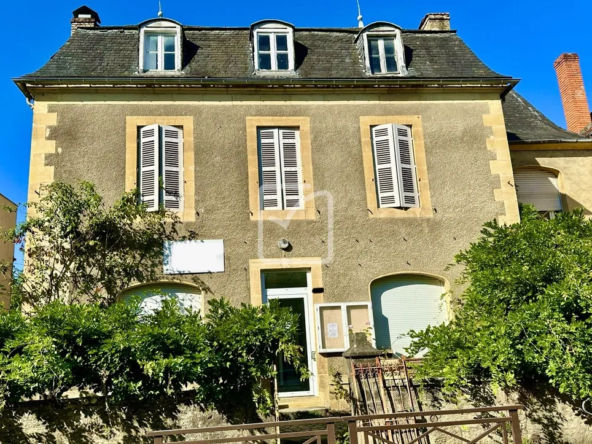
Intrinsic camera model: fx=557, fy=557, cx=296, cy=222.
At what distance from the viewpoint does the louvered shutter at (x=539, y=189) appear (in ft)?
39.8

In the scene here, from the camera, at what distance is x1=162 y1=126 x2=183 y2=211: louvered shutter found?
32.3 ft

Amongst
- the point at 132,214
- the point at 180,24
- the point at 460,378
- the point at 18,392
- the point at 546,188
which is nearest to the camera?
the point at 18,392

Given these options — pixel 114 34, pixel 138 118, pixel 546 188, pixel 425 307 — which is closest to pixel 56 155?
pixel 138 118

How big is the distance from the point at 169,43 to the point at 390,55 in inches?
174

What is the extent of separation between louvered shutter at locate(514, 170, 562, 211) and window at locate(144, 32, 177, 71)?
7.64 meters

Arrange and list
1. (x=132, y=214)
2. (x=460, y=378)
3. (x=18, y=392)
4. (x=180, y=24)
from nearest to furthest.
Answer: (x=18, y=392)
(x=460, y=378)
(x=132, y=214)
(x=180, y=24)

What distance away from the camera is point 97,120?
1006 cm

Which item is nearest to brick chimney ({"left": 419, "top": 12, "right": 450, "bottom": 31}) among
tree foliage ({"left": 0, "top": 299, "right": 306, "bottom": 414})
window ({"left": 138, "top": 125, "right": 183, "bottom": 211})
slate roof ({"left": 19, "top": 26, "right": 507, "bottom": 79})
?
slate roof ({"left": 19, "top": 26, "right": 507, "bottom": 79})

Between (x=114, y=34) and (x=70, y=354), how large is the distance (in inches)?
290

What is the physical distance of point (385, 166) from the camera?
1039cm

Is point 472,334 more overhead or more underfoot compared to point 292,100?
more underfoot

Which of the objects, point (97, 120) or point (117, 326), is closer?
point (117, 326)

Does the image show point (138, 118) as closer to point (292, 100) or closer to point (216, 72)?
point (216, 72)

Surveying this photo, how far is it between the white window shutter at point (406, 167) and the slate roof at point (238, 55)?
1327 millimetres
